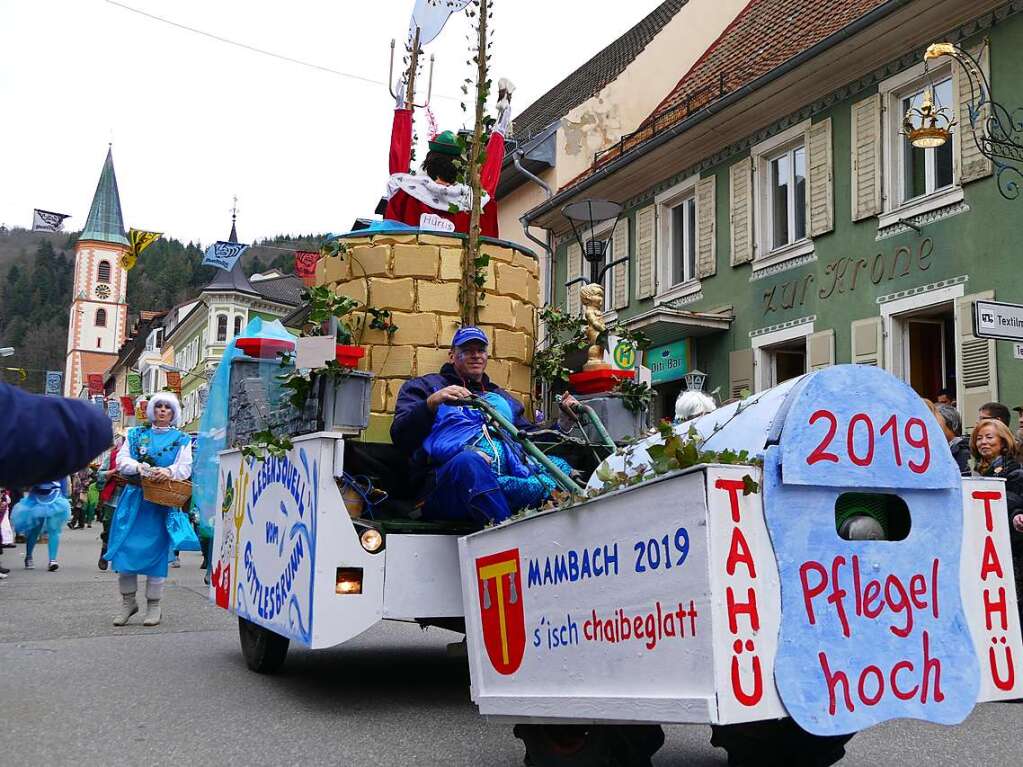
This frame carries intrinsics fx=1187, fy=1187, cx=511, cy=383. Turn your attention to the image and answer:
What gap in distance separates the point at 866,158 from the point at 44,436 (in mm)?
15322

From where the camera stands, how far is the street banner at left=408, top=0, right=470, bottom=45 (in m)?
8.27

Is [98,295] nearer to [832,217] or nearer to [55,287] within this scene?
[55,287]

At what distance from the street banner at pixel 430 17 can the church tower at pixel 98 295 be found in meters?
112

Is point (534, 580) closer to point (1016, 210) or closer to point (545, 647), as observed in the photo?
point (545, 647)

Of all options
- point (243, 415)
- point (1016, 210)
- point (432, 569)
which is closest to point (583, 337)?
point (243, 415)

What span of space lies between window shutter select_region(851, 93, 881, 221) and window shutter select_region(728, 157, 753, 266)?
252 cm

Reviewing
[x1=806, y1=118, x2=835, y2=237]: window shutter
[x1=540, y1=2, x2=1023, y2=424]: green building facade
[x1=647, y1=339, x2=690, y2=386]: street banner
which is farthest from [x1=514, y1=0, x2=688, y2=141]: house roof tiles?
[x1=806, y1=118, x2=835, y2=237]: window shutter

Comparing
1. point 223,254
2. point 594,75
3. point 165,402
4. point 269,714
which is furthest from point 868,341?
point 223,254

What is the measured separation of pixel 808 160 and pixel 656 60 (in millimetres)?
9610

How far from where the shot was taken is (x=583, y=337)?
7520 mm

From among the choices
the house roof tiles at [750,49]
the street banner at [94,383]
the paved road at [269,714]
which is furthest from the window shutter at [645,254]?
the street banner at [94,383]

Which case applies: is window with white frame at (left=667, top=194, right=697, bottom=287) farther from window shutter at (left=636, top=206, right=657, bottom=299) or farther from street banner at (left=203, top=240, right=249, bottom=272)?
street banner at (left=203, top=240, right=249, bottom=272)

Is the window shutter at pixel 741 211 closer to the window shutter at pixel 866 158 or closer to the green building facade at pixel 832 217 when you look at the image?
the green building facade at pixel 832 217

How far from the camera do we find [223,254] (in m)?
33.3
